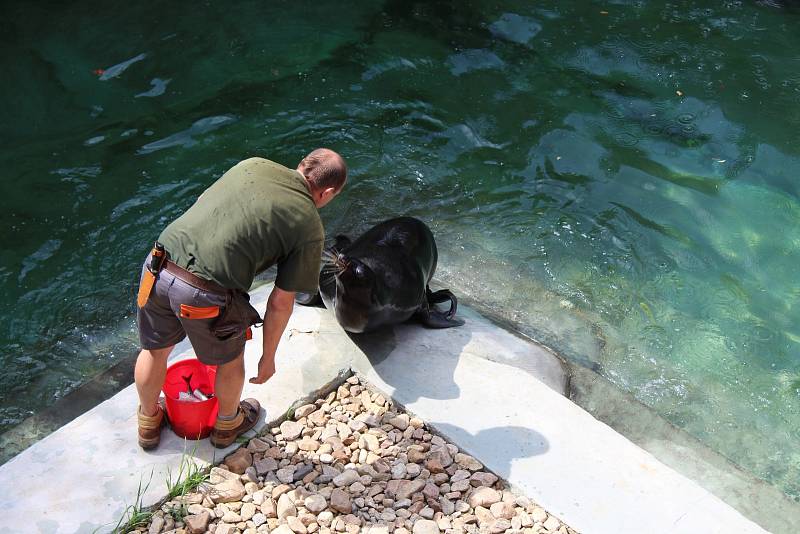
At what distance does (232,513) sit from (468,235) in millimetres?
3922

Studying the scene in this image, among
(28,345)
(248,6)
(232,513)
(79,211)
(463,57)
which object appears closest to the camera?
(232,513)

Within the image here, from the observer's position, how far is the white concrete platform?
12.9 feet

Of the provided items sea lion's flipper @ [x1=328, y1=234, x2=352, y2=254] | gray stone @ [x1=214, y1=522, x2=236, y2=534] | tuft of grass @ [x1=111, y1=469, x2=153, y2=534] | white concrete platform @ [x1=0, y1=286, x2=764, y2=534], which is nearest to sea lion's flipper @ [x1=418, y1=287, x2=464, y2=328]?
white concrete platform @ [x1=0, y1=286, x2=764, y2=534]

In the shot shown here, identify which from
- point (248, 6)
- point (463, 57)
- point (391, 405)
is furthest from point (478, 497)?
point (248, 6)

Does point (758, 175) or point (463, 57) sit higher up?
point (463, 57)

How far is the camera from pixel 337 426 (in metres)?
4.50

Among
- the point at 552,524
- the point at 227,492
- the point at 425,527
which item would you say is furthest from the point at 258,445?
the point at 552,524

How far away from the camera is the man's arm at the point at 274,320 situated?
12.2ft

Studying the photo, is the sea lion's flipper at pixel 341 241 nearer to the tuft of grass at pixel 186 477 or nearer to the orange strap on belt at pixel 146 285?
the tuft of grass at pixel 186 477

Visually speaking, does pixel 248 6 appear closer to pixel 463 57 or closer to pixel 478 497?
pixel 463 57

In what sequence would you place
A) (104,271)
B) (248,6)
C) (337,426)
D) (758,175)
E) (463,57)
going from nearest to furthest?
(337,426) → (104,271) → (758,175) → (463,57) → (248,6)

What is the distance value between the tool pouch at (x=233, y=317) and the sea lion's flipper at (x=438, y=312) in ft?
6.93

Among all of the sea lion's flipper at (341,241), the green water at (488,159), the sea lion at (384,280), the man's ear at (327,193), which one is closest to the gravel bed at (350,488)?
the sea lion at (384,280)

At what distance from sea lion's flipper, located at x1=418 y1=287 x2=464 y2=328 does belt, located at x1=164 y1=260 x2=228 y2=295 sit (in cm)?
234
